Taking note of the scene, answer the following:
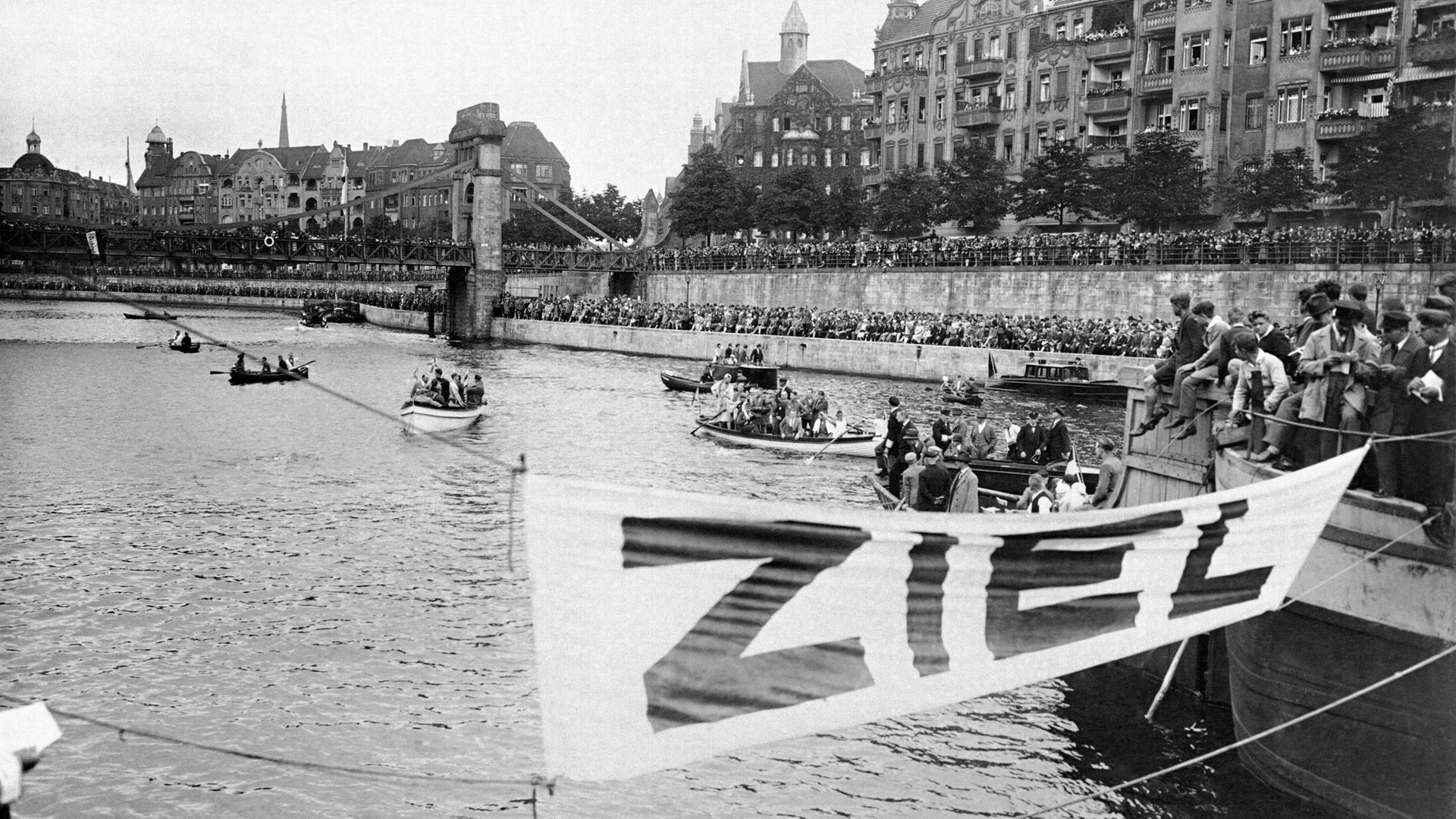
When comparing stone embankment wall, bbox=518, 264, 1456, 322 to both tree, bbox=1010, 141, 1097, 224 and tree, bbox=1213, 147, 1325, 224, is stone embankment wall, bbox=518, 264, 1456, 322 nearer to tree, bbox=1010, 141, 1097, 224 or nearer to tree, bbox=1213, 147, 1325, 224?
tree, bbox=1213, 147, 1325, 224

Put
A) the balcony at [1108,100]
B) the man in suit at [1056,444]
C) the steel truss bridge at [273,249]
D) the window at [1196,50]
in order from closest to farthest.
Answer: the man in suit at [1056,444]
the window at [1196,50]
the balcony at [1108,100]
the steel truss bridge at [273,249]

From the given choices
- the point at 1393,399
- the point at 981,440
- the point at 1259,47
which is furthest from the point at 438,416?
the point at 1259,47

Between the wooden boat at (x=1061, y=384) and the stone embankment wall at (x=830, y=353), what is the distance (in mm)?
654

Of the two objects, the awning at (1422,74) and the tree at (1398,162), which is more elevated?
the awning at (1422,74)

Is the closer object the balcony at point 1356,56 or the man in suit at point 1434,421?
the man in suit at point 1434,421

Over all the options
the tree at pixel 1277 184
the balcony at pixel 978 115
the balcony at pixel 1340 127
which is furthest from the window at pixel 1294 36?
the balcony at pixel 978 115

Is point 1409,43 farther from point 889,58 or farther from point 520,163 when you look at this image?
point 520,163

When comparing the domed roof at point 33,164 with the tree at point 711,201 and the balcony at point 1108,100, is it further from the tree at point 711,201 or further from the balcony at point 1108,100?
the balcony at point 1108,100

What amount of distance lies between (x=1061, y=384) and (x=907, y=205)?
35.9 meters

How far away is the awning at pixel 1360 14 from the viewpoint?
55.4 meters

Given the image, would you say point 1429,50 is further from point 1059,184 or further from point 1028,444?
point 1028,444

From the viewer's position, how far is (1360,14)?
56.2 meters

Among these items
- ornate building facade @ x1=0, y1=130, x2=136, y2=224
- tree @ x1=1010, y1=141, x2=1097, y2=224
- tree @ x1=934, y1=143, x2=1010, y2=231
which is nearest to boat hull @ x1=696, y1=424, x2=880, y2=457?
tree @ x1=1010, y1=141, x2=1097, y2=224

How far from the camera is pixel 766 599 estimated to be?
5945 millimetres
